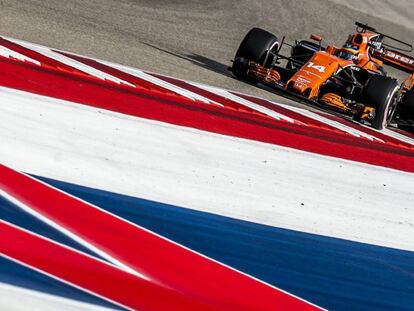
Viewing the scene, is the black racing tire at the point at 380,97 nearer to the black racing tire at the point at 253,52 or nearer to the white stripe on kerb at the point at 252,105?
the black racing tire at the point at 253,52

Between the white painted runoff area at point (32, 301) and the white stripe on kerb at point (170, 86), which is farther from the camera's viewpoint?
the white stripe on kerb at point (170, 86)

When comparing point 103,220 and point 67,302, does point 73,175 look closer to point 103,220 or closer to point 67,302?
point 103,220

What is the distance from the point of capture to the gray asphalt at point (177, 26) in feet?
28.7

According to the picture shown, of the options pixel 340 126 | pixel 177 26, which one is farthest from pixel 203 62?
pixel 340 126

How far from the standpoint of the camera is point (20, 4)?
9.88 m

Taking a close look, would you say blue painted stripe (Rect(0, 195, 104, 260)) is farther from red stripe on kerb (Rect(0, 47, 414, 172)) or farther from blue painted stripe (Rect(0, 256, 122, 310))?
red stripe on kerb (Rect(0, 47, 414, 172))

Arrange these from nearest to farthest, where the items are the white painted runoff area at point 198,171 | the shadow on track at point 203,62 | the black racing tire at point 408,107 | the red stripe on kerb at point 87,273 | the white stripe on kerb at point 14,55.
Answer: the red stripe on kerb at point 87,273 → the white painted runoff area at point 198,171 → the white stripe on kerb at point 14,55 → the black racing tire at point 408,107 → the shadow on track at point 203,62

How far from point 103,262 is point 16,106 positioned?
1397 mm

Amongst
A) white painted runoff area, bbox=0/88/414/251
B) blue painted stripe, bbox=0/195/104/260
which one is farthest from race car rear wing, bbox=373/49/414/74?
blue painted stripe, bbox=0/195/104/260

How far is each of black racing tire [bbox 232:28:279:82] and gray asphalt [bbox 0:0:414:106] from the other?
145mm

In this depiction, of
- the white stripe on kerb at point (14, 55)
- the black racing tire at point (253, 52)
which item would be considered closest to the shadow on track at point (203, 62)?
the black racing tire at point (253, 52)

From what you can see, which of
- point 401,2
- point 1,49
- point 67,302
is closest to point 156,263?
point 67,302

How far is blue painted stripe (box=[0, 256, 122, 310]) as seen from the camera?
2736 millimetres

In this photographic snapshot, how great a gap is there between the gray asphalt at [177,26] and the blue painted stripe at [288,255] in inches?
193
